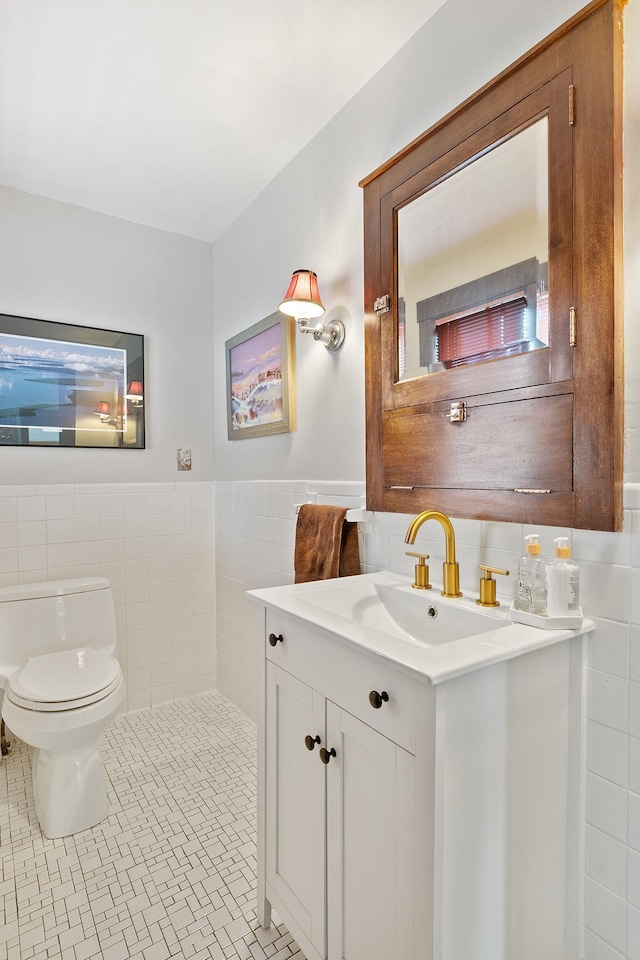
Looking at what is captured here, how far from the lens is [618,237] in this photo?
3.32ft

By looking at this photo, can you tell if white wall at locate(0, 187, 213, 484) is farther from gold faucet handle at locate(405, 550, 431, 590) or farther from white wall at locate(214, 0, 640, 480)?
gold faucet handle at locate(405, 550, 431, 590)

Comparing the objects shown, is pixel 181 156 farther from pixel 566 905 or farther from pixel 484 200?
pixel 566 905

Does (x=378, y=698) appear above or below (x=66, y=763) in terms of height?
above

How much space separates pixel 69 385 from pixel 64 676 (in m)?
1.31

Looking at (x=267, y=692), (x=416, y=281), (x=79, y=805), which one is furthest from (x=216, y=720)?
(x=416, y=281)

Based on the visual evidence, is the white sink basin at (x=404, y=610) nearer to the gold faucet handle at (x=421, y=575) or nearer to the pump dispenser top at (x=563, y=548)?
the gold faucet handle at (x=421, y=575)

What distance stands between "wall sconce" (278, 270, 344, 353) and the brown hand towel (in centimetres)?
61

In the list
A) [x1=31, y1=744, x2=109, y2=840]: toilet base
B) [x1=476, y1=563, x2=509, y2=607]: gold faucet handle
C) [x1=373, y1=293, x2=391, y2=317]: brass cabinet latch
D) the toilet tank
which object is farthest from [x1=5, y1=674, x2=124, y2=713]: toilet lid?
[x1=373, y1=293, x2=391, y2=317]: brass cabinet latch

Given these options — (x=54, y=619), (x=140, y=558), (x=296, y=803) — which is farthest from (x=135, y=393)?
(x=296, y=803)

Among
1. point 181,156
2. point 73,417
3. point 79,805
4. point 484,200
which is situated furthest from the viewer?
point 73,417

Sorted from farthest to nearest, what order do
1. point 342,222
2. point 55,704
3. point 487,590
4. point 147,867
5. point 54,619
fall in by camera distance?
point 54,619 < point 342,222 < point 55,704 < point 147,867 < point 487,590

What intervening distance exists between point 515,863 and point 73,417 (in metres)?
2.36

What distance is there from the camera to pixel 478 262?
4.32 ft

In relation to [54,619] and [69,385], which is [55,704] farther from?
[69,385]
